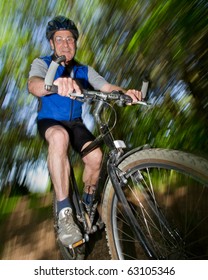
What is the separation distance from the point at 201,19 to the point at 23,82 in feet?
5.81

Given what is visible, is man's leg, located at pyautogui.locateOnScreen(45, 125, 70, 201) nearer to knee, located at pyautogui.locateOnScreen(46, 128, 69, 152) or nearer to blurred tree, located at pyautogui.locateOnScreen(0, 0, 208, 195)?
knee, located at pyautogui.locateOnScreen(46, 128, 69, 152)

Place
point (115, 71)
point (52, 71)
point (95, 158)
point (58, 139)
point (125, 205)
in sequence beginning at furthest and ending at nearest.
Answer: point (115, 71) < point (95, 158) < point (58, 139) < point (125, 205) < point (52, 71)

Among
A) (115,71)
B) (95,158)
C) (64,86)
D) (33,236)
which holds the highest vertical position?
(64,86)

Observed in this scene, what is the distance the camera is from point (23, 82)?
2.83 meters

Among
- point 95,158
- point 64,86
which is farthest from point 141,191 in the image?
point 64,86

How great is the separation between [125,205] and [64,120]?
0.71 m

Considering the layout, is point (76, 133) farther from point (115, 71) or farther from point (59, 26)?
point (115, 71)

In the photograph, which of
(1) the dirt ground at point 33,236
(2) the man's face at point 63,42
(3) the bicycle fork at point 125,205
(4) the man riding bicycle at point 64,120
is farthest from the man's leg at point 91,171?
(2) the man's face at point 63,42

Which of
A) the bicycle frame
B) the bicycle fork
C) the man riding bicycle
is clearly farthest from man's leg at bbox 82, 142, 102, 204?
the bicycle fork

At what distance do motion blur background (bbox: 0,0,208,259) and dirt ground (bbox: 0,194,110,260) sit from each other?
0.01m

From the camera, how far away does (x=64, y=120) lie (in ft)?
5.90

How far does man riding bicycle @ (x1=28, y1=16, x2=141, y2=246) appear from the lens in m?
1.54
